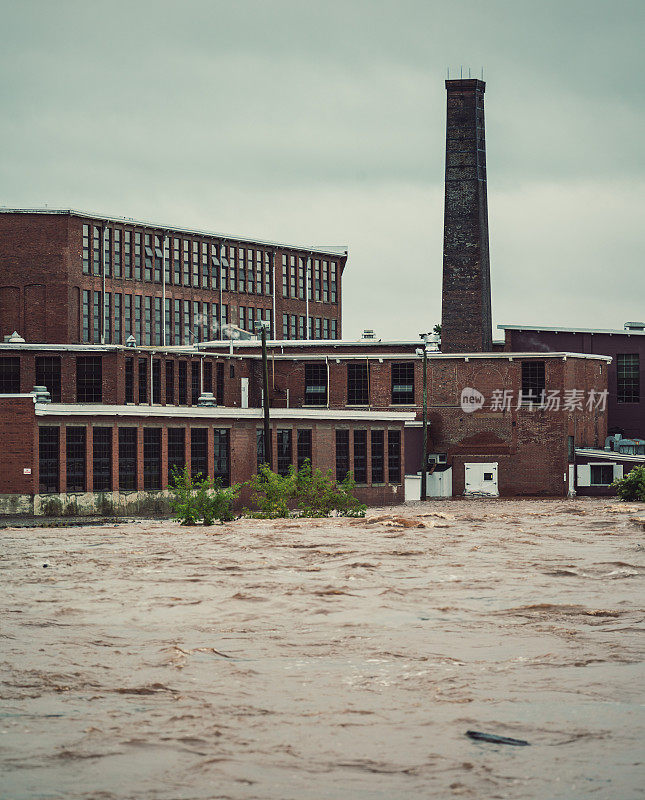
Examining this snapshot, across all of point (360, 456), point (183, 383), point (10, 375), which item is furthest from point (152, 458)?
point (183, 383)

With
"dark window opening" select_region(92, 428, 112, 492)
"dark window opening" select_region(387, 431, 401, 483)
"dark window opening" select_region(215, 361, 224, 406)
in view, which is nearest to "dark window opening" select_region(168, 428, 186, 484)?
"dark window opening" select_region(92, 428, 112, 492)

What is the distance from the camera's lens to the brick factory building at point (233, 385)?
151 feet

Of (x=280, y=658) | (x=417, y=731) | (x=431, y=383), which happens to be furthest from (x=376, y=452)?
(x=417, y=731)

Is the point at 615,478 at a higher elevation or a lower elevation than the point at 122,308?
lower

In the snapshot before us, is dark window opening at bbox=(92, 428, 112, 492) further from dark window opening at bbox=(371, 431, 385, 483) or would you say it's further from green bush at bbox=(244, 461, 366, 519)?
dark window opening at bbox=(371, 431, 385, 483)

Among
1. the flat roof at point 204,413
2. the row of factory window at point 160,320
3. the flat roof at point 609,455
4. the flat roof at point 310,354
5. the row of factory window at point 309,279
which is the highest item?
the row of factory window at point 309,279

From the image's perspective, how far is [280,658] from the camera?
15.2 metres

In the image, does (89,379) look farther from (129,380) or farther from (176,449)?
(176,449)

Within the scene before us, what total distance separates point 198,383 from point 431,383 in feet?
41.4

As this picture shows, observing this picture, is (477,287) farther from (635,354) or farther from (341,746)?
(341,746)

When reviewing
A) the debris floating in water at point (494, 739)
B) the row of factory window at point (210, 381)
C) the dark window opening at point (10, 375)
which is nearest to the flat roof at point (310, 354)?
the row of factory window at point (210, 381)

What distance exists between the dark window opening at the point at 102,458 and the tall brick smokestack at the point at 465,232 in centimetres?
3003

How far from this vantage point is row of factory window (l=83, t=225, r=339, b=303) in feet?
272

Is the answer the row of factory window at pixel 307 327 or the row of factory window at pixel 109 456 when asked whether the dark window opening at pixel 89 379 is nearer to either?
the row of factory window at pixel 109 456
